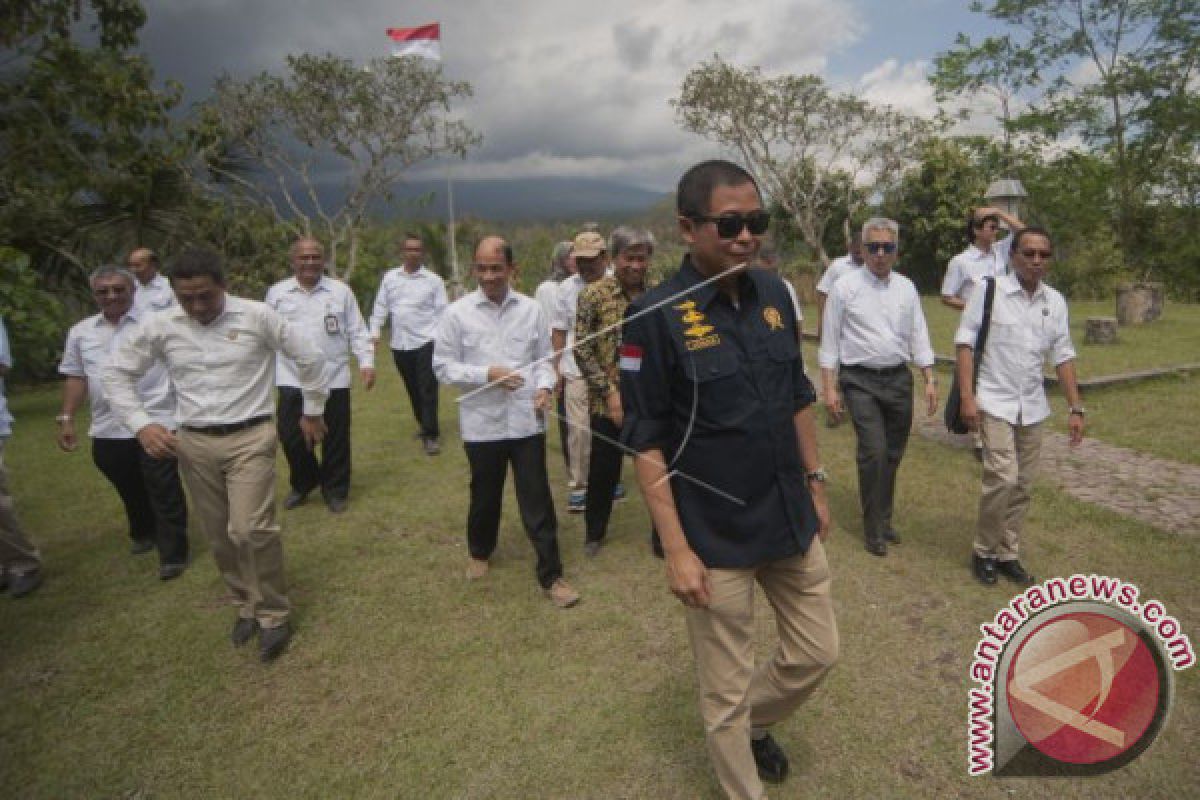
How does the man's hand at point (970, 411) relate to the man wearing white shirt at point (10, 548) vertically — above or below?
above

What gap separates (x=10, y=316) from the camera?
890 cm

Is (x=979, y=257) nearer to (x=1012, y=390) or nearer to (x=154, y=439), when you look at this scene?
(x=1012, y=390)

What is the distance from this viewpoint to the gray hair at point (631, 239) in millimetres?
4059

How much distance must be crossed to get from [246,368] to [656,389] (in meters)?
2.48

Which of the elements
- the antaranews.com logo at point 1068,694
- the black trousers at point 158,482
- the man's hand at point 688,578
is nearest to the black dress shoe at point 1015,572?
the antaranews.com logo at point 1068,694

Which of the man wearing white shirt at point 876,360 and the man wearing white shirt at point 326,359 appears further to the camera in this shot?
Answer: the man wearing white shirt at point 326,359

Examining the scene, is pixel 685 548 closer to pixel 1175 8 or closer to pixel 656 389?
pixel 656 389

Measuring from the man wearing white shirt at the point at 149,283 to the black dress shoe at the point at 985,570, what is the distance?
19.1 feet

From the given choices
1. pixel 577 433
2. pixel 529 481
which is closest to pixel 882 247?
pixel 529 481

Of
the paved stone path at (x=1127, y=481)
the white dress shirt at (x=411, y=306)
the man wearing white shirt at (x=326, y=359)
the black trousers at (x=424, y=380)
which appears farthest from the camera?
the black trousers at (x=424, y=380)

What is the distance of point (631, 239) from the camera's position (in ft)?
13.4

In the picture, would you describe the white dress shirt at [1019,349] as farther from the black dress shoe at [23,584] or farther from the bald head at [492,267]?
the black dress shoe at [23,584]

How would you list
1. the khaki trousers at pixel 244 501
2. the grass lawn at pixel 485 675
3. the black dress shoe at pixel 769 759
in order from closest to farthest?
1. the black dress shoe at pixel 769 759
2. the grass lawn at pixel 485 675
3. the khaki trousers at pixel 244 501

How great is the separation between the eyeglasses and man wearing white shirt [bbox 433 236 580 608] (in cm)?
203
